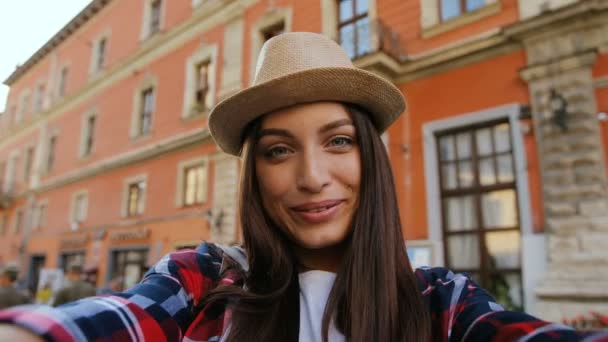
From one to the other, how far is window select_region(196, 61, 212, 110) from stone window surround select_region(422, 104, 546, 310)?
6449 millimetres

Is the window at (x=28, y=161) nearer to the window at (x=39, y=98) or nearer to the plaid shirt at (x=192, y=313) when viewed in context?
the window at (x=39, y=98)

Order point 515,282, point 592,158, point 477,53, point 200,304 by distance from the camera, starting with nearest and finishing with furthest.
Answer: point 200,304 < point 592,158 < point 515,282 < point 477,53

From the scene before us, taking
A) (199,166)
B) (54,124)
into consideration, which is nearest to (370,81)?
(199,166)

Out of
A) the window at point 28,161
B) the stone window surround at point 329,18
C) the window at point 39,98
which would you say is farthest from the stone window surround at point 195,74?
the window at point 28,161

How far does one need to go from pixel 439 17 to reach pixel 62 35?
17.3 meters

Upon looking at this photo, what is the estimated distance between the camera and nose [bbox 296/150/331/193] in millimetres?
1218

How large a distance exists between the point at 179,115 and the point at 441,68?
7.50m

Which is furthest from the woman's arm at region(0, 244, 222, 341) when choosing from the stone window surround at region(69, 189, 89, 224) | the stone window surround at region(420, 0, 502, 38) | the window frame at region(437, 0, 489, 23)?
the stone window surround at region(69, 189, 89, 224)

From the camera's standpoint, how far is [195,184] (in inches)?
411

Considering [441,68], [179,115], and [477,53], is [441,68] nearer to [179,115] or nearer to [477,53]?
[477,53]

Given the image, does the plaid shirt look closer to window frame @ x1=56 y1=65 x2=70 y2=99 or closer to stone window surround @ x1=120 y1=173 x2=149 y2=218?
stone window surround @ x1=120 y1=173 x2=149 y2=218

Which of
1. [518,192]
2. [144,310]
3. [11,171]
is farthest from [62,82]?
[144,310]

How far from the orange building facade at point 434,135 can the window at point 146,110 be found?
62 mm

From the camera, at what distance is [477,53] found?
6375 millimetres
